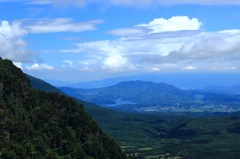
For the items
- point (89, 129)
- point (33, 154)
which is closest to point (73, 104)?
point (89, 129)

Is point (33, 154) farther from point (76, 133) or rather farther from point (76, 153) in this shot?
point (76, 133)

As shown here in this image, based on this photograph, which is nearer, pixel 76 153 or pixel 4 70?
pixel 76 153

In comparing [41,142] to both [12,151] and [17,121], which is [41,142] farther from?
[12,151]

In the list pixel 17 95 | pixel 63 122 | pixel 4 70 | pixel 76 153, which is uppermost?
pixel 4 70

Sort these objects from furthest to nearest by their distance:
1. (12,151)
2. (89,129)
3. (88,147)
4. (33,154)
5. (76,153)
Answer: (89,129) < (88,147) < (76,153) < (33,154) < (12,151)

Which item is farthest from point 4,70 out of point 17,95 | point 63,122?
point 63,122

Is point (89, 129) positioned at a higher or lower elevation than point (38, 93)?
lower

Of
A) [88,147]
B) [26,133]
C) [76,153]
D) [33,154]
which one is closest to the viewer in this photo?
[33,154]
